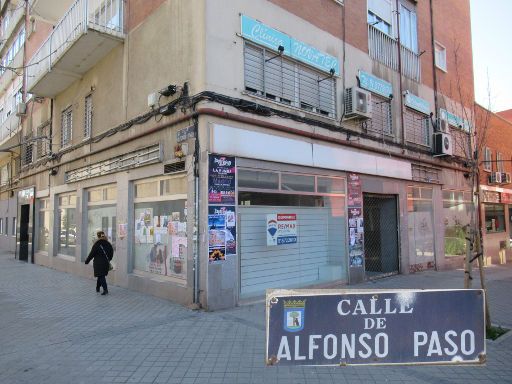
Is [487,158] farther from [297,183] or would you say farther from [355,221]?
[297,183]

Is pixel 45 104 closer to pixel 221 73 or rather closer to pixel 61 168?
pixel 61 168

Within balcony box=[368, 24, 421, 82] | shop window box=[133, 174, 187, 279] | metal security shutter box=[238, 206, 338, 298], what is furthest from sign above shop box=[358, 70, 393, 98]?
shop window box=[133, 174, 187, 279]

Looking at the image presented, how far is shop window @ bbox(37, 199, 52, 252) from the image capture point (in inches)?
621

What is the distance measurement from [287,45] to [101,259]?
21.5 feet

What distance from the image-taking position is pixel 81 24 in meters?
10.1

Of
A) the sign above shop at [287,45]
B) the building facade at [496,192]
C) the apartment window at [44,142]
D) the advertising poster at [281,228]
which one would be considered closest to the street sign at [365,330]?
the advertising poster at [281,228]

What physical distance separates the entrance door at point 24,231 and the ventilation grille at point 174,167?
1243 centimetres

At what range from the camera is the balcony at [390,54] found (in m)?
12.5

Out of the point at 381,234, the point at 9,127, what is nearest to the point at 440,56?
the point at 381,234

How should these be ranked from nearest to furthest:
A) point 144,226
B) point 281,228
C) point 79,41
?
point 281,228, point 144,226, point 79,41

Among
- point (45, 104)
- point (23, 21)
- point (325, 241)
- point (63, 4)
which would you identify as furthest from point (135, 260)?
point (23, 21)

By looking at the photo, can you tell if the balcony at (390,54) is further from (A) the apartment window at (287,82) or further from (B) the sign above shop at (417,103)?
(A) the apartment window at (287,82)

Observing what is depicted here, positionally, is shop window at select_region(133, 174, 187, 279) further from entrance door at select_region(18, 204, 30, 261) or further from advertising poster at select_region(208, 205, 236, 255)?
entrance door at select_region(18, 204, 30, 261)

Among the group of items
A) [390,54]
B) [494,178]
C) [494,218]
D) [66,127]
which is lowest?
[494,218]
